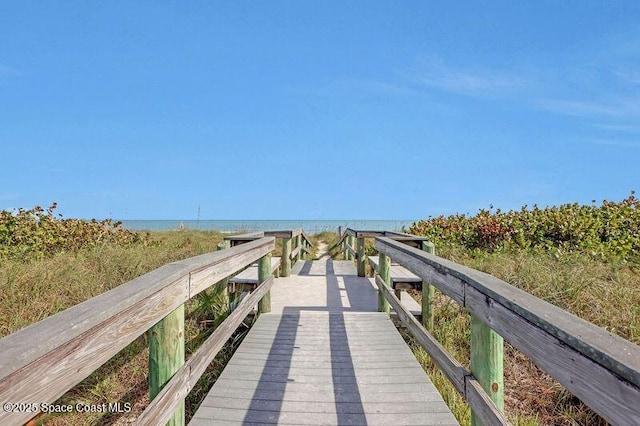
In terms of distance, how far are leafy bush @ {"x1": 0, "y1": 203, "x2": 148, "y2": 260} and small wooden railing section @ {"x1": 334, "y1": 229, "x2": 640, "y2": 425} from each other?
29.3 ft

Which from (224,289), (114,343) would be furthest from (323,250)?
(114,343)

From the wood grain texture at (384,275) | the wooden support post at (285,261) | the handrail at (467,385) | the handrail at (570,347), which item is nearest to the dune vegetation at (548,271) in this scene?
the wood grain texture at (384,275)

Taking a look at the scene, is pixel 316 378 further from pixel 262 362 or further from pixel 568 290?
pixel 568 290

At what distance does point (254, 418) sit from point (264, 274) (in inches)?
90.9

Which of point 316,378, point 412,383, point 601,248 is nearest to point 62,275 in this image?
point 316,378

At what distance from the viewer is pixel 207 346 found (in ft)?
8.18

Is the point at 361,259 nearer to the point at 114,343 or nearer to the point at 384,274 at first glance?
the point at 384,274

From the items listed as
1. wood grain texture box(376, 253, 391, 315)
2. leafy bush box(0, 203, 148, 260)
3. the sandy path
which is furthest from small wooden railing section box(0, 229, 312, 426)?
the sandy path

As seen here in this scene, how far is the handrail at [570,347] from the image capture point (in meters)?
1.02

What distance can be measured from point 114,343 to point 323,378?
2.13 meters

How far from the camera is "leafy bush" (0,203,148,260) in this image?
28.8ft

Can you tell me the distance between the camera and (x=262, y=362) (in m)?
3.55

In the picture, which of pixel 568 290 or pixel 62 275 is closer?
pixel 568 290

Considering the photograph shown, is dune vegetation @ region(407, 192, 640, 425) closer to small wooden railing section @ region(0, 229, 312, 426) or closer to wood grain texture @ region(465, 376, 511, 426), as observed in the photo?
wood grain texture @ region(465, 376, 511, 426)
